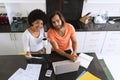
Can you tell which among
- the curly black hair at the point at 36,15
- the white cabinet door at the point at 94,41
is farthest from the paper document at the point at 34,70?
the white cabinet door at the point at 94,41

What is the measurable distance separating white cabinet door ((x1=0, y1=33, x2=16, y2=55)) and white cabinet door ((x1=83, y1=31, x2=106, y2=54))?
145 cm

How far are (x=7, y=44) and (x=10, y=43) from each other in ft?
0.22

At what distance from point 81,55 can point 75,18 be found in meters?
1.28

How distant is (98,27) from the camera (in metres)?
2.56

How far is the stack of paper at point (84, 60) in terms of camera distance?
1524 millimetres

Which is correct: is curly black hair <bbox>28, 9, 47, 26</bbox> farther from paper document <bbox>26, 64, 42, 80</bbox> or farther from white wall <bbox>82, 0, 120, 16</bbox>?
white wall <bbox>82, 0, 120, 16</bbox>

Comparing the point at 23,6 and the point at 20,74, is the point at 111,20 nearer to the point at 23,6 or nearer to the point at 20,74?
the point at 23,6

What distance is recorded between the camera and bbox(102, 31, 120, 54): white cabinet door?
100 inches

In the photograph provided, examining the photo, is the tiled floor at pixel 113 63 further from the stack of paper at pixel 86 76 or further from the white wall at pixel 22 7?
the white wall at pixel 22 7

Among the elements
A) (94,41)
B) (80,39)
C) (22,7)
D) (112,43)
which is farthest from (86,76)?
(22,7)

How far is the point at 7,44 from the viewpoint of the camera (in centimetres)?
257

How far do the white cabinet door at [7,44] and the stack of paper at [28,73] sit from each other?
3.84ft

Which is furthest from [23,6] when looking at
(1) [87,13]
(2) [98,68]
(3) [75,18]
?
(2) [98,68]

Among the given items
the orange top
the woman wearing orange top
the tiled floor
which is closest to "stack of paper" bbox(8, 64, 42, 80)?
the woman wearing orange top
